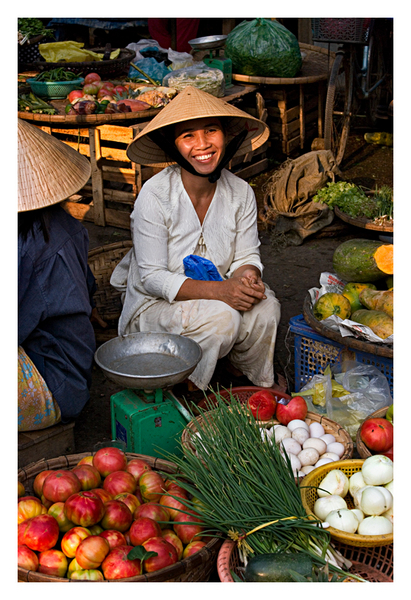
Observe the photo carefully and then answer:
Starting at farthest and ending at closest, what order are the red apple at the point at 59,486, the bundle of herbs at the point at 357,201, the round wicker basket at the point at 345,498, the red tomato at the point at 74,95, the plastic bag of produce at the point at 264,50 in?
the plastic bag of produce at the point at 264,50, the red tomato at the point at 74,95, the bundle of herbs at the point at 357,201, the red apple at the point at 59,486, the round wicker basket at the point at 345,498

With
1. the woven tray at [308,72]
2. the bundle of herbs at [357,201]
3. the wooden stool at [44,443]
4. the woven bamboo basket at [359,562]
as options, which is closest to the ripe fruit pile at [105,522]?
the woven bamboo basket at [359,562]

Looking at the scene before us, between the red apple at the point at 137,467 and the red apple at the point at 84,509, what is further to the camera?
the red apple at the point at 137,467

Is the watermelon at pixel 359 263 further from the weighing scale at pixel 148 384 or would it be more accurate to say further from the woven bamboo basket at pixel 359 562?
the woven bamboo basket at pixel 359 562

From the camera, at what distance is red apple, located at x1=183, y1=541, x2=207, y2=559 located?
6.34 ft

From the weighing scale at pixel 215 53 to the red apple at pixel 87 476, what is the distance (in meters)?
4.64

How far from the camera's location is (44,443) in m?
2.67

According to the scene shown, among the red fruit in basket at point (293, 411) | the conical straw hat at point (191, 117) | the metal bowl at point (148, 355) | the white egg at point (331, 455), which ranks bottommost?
the white egg at point (331, 455)

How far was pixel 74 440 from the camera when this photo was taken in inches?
117

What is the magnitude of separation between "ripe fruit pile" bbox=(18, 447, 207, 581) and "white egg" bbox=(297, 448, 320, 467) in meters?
0.51

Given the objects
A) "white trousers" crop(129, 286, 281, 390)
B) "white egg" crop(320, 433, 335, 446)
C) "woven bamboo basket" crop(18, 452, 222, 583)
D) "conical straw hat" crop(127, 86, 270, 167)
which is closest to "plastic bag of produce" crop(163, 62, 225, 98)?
"conical straw hat" crop(127, 86, 270, 167)

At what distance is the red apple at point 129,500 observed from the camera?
205 centimetres

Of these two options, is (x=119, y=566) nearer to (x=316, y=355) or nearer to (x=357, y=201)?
(x=316, y=355)

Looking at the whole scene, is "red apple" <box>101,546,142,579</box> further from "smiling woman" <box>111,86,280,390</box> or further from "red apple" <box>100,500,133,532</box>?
"smiling woman" <box>111,86,280,390</box>

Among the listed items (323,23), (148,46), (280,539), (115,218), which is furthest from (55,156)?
(148,46)
